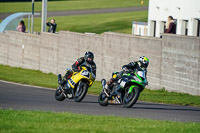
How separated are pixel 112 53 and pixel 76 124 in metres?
15.4

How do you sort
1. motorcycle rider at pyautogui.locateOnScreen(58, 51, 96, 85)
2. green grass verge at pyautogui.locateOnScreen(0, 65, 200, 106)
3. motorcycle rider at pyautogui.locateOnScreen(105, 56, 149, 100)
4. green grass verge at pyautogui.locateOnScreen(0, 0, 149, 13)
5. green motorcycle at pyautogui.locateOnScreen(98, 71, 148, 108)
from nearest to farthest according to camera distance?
green motorcycle at pyautogui.locateOnScreen(98, 71, 148, 108) < motorcycle rider at pyautogui.locateOnScreen(105, 56, 149, 100) < motorcycle rider at pyautogui.locateOnScreen(58, 51, 96, 85) < green grass verge at pyautogui.locateOnScreen(0, 65, 200, 106) < green grass verge at pyautogui.locateOnScreen(0, 0, 149, 13)

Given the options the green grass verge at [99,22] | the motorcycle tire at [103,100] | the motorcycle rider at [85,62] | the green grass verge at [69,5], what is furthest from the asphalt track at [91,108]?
the green grass verge at [69,5]

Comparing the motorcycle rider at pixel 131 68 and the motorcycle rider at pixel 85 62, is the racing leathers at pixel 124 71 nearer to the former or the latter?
the motorcycle rider at pixel 131 68

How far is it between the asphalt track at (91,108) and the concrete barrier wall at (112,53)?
139 inches

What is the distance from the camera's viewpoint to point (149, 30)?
36469 millimetres

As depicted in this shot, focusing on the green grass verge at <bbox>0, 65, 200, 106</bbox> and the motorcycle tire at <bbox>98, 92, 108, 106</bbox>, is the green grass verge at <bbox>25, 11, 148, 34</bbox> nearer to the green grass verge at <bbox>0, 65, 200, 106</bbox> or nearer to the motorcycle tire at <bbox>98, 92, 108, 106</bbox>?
the green grass verge at <bbox>0, 65, 200, 106</bbox>

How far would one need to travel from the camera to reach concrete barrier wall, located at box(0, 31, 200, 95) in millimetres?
21131

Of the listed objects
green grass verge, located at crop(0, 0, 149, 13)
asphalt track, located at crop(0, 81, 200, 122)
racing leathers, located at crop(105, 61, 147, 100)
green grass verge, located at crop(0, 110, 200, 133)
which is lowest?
asphalt track, located at crop(0, 81, 200, 122)

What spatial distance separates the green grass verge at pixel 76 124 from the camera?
1043 centimetres

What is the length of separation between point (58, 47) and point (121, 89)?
15.7 meters

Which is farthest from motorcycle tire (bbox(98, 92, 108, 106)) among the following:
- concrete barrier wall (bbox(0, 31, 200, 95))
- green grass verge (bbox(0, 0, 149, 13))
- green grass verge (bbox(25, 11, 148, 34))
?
green grass verge (bbox(0, 0, 149, 13))

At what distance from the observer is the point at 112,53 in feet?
87.0

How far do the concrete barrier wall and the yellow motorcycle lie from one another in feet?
15.8

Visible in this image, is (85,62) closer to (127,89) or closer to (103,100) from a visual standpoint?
(103,100)
